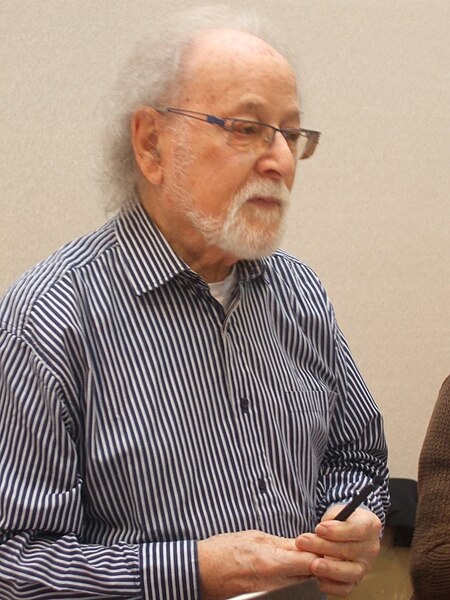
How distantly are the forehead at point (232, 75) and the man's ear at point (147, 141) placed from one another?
0.08 m

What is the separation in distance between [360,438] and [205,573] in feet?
1.58

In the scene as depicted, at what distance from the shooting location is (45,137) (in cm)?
233

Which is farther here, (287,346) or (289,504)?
(287,346)

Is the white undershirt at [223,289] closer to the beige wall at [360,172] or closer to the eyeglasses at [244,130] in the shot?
the eyeglasses at [244,130]

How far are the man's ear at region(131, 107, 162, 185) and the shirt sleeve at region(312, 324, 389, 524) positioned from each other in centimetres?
48

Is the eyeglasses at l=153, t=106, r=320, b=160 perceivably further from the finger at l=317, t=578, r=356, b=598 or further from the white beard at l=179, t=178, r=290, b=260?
the finger at l=317, t=578, r=356, b=598

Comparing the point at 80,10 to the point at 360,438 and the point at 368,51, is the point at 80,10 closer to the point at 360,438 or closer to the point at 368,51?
the point at 368,51

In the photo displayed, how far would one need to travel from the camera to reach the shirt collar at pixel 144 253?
143 centimetres

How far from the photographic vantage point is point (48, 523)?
4.17ft

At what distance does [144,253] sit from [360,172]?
1.42m

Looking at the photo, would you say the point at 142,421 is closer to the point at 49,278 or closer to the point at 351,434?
the point at 49,278

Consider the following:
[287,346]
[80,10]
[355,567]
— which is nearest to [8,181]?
[80,10]

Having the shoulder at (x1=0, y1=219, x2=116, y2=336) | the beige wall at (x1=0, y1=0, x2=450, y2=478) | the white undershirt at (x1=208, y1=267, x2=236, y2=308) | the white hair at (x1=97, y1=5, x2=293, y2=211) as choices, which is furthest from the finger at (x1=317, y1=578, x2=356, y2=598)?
the beige wall at (x1=0, y1=0, x2=450, y2=478)

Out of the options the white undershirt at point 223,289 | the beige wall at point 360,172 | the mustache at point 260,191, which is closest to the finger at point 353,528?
the white undershirt at point 223,289
